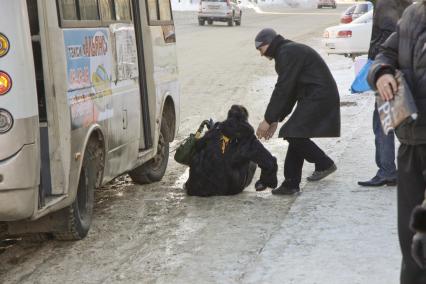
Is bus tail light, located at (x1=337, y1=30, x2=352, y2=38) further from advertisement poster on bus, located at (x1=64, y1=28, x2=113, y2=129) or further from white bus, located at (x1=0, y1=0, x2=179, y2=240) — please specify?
advertisement poster on bus, located at (x1=64, y1=28, x2=113, y2=129)

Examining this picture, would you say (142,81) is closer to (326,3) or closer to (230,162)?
(230,162)

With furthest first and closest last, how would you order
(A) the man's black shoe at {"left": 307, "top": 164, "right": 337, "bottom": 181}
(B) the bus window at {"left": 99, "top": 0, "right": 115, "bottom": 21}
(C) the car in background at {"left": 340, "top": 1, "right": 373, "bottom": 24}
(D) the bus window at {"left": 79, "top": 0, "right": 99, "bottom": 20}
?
1. (C) the car in background at {"left": 340, "top": 1, "right": 373, "bottom": 24}
2. (A) the man's black shoe at {"left": 307, "top": 164, "right": 337, "bottom": 181}
3. (B) the bus window at {"left": 99, "top": 0, "right": 115, "bottom": 21}
4. (D) the bus window at {"left": 79, "top": 0, "right": 99, "bottom": 20}

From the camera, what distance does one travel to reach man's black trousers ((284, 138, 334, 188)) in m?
8.23

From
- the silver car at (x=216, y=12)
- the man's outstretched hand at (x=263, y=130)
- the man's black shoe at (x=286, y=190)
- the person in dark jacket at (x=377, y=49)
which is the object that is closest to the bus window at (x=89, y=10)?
the man's outstretched hand at (x=263, y=130)

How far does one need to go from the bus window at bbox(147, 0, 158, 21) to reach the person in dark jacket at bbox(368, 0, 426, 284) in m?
5.01

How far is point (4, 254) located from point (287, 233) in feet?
6.78

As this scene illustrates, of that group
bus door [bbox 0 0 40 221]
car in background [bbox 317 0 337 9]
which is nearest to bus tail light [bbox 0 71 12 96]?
bus door [bbox 0 0 40 221]

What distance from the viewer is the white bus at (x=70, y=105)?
543 centimetres

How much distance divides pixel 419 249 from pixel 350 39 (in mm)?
18125

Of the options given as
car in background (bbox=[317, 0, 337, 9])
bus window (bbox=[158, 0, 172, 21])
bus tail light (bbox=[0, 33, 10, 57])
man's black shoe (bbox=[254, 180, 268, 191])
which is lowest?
man's black shoe (bbox=[254, 180, 268, 191])

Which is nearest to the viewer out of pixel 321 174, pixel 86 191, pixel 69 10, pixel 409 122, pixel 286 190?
pixel 409 122

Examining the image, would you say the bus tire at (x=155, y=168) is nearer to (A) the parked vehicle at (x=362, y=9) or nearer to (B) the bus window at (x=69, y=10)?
(B) the bus window at (x=69, y=10)

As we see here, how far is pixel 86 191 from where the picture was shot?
684 centimetres

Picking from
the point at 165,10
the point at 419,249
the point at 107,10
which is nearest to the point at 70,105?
the point at 107,10
